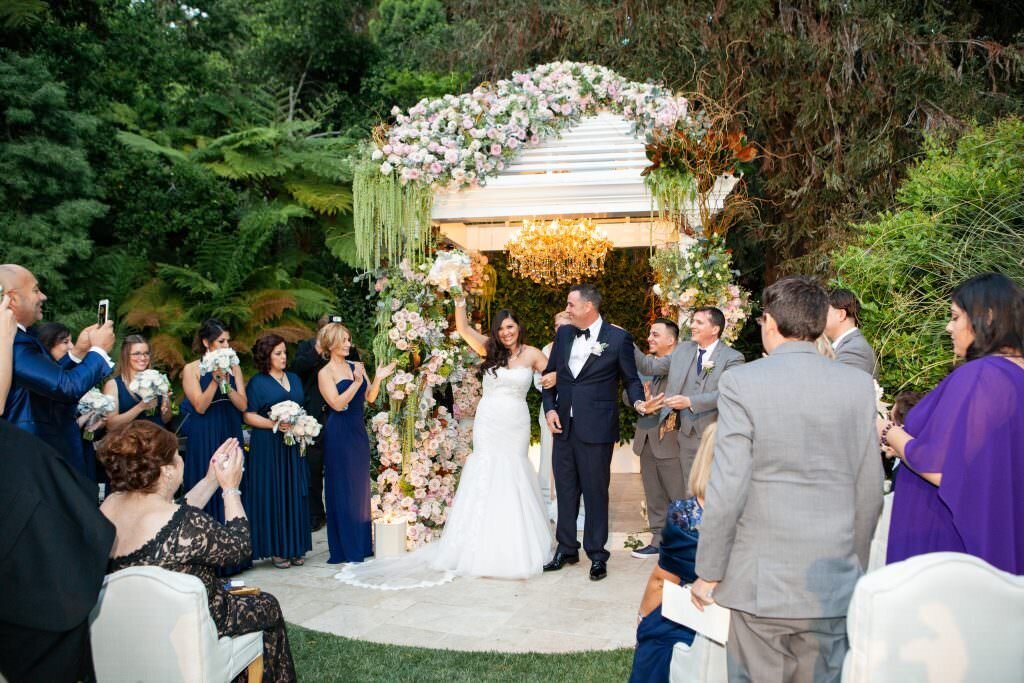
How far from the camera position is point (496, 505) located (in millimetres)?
5895

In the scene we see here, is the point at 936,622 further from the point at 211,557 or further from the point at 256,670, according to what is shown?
the point at 256,670

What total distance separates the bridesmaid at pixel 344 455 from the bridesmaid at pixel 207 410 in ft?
2.10

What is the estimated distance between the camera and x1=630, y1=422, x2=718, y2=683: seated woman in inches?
120

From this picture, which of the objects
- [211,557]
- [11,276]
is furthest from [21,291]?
[211,557]

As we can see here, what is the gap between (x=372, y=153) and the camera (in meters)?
6.49

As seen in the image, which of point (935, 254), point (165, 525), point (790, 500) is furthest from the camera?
point (935, 254)

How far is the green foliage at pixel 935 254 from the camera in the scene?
5020 mm

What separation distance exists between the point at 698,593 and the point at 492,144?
451 cm

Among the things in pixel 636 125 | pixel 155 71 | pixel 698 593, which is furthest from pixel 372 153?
pixel 155 71

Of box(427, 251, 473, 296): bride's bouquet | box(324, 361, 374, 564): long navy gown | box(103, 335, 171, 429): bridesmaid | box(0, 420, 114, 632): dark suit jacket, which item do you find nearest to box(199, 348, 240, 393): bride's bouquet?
box(103, 335, 171, 429): bridesmaid

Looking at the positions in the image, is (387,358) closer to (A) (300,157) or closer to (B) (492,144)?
(B) (492,144)

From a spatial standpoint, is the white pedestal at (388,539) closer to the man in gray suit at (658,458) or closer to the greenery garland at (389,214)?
the man in gray suit at (658,458)

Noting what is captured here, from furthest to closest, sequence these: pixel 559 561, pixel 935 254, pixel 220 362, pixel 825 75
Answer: pixel 825 75
pixel 559 561
pixel 220 362
pixel 935 254

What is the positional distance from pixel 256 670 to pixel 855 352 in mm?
3309
